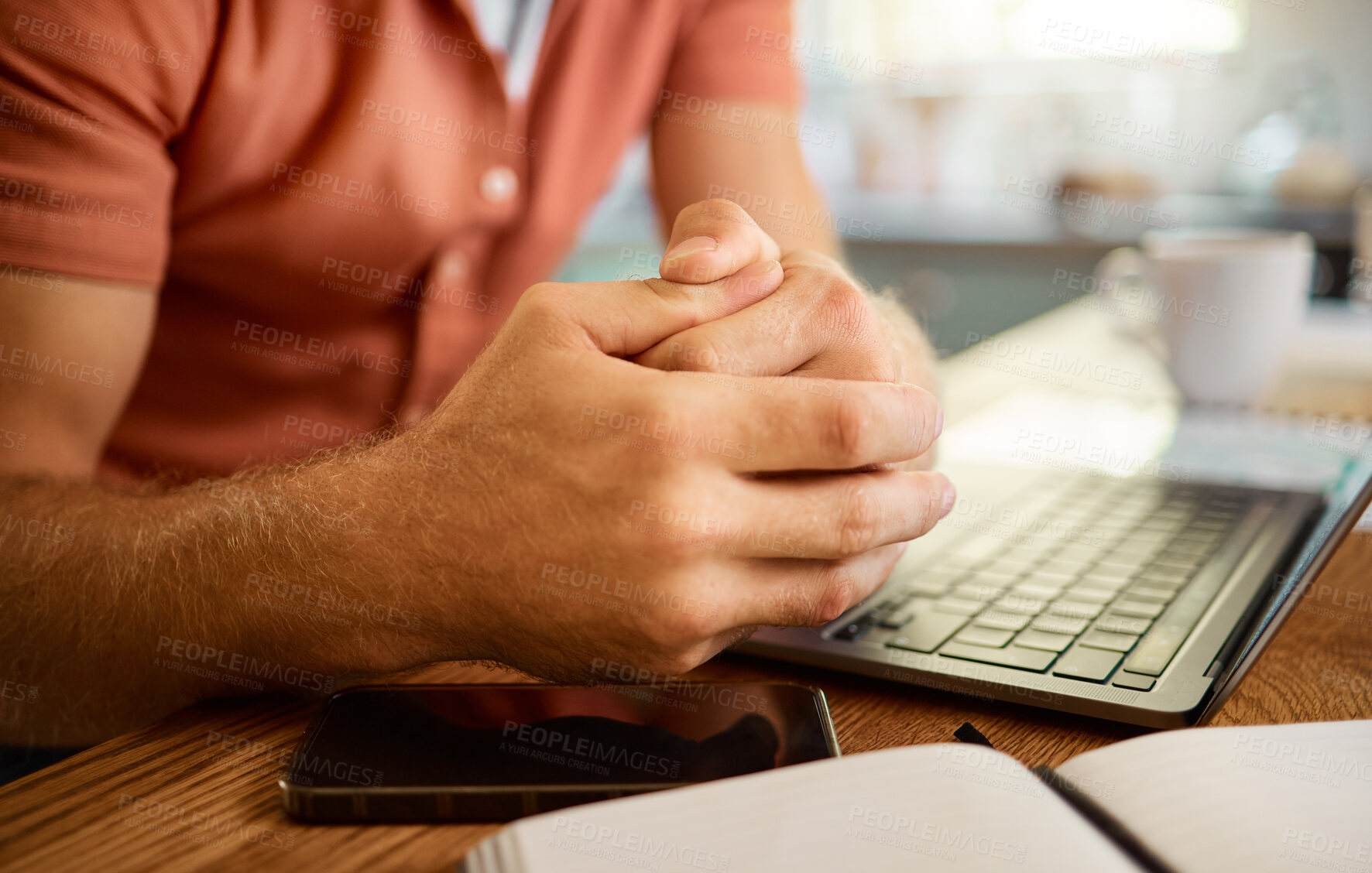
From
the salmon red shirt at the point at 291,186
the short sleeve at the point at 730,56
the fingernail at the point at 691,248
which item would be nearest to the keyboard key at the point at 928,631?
the fingernail at the point at 691,248

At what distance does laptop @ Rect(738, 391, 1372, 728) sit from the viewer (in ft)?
1.32

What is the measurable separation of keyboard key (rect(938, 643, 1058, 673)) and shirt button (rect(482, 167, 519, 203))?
61 centimetres

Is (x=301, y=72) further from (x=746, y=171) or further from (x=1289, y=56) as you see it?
(x=1289, y=56)

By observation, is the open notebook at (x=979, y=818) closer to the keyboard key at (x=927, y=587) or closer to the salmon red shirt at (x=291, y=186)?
the keyboard key at (x=927, y=587)

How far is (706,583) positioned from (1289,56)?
2722 mm

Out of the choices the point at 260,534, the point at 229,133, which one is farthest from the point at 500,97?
the point at 260,534

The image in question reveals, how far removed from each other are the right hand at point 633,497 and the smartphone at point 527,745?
2cm

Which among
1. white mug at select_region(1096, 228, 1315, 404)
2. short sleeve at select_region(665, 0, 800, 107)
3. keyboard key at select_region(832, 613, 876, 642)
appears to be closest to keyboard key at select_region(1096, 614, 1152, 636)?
keyboard key at select_region(832, 613, 876, 642)

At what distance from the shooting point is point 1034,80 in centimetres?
275

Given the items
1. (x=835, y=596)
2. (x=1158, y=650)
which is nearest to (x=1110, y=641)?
(x=1158, y=650)

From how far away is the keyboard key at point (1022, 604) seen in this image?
1.54 feet

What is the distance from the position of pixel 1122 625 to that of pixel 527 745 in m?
0.29

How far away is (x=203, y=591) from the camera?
1.45 ft

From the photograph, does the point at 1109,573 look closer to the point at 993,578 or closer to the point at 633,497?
the point at 993,578
